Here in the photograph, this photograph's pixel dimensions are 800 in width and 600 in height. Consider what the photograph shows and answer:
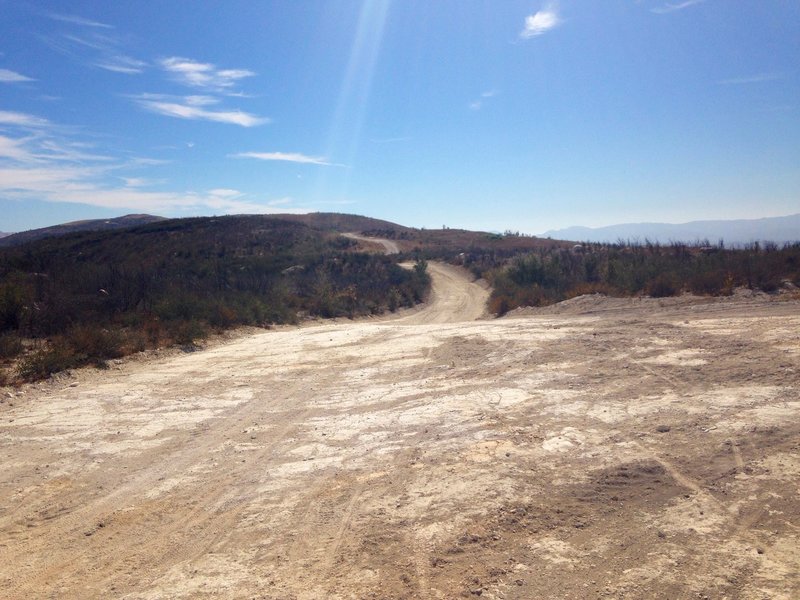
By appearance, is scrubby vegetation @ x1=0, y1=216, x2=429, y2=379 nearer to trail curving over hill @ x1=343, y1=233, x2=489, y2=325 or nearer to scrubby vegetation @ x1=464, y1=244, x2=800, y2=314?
trail curving over hill @ x1=343, y1=233, x2=489, y2=325

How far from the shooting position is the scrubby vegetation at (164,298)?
1290cm

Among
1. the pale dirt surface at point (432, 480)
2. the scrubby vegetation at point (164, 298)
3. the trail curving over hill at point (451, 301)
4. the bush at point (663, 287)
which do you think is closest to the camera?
the pale dirt surface at point (432, 480)

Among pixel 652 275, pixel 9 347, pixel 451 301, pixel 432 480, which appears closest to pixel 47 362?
pixel 9 347

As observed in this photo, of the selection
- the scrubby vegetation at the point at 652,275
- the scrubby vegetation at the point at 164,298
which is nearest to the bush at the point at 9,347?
the scrubby vegetation at the point at 164,298

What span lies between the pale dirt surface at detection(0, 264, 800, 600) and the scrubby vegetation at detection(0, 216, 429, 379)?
9.70 ft

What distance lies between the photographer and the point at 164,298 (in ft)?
58.6

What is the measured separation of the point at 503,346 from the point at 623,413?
4.36 meters

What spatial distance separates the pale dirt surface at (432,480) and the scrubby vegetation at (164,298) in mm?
2956

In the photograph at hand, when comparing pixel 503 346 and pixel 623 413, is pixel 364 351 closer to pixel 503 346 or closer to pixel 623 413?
pixel 503 346

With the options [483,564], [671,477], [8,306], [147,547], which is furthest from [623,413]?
[8,306]

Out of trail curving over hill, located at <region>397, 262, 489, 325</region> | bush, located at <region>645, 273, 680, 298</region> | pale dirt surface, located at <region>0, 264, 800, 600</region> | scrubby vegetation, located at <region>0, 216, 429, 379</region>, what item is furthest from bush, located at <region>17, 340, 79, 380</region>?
bush, located at <region>645, 273, 680, 298</region>

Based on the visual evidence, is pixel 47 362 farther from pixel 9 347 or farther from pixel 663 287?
pixel 663 287

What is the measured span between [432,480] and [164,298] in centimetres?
1496

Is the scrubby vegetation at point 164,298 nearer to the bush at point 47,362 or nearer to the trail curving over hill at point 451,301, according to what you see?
the bush at point 47,362
